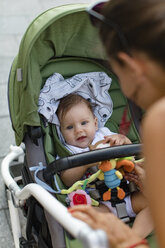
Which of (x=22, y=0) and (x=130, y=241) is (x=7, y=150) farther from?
(x=22, y=0)

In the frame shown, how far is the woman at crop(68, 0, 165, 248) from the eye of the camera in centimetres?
97

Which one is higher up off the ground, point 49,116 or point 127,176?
point 49,116

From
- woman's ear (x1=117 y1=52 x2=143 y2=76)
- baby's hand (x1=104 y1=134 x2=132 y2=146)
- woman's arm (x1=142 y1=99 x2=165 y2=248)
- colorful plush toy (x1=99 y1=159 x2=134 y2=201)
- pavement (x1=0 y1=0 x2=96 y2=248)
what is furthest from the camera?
pavement (x1=0 y1=0 x2=96 y2=248)

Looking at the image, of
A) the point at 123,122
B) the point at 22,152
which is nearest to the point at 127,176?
the point at 123,122

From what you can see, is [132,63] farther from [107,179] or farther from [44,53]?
[44,53]

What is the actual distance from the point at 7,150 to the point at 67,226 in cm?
183

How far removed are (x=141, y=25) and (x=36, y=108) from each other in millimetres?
1048

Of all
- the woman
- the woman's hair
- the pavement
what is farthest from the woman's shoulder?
the pavement

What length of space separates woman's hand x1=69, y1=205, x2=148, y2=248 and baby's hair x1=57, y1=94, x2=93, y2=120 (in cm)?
107

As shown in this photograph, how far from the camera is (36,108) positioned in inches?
78.5

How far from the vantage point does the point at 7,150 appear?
2.96 metres

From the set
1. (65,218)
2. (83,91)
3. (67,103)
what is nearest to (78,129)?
(67,103)

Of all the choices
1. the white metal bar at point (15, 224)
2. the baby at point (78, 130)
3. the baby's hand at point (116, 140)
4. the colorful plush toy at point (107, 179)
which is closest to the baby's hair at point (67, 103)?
the baby at point (78, 130)

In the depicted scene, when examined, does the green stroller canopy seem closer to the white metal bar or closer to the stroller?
the stroller
